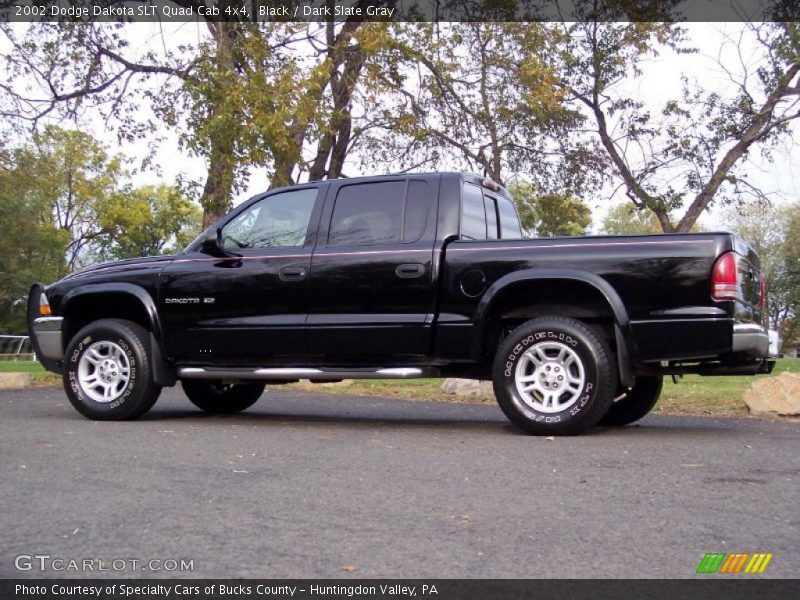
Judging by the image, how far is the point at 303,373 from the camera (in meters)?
7.39

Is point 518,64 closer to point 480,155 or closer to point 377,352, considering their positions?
point 480,155

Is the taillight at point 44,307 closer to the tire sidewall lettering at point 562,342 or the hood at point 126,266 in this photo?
the hood at point 126,266

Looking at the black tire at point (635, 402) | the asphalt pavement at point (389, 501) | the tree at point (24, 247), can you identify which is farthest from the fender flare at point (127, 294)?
the tree at point (24, 247)

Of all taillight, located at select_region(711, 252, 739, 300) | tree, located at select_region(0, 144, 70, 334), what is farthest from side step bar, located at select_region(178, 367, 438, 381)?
tree, located at select_region(0, 144, 70, 334)

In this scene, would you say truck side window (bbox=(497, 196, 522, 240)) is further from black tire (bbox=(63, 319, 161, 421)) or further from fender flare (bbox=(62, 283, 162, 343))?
black tire (bbox=(63, 319, 161, 421))

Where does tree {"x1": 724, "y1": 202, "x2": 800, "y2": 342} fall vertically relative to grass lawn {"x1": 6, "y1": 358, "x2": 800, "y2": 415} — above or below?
above

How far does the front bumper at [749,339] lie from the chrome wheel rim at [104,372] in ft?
16.3

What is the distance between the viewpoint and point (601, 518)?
13.3 ft

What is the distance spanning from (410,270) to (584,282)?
137cm

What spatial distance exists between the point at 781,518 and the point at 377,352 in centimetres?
375

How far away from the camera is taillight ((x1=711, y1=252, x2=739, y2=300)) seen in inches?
249

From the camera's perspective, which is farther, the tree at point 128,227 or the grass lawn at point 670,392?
the tree at point 128,227

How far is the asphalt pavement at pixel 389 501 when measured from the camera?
3412 mm

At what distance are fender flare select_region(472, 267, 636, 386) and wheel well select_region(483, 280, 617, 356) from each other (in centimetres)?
6
